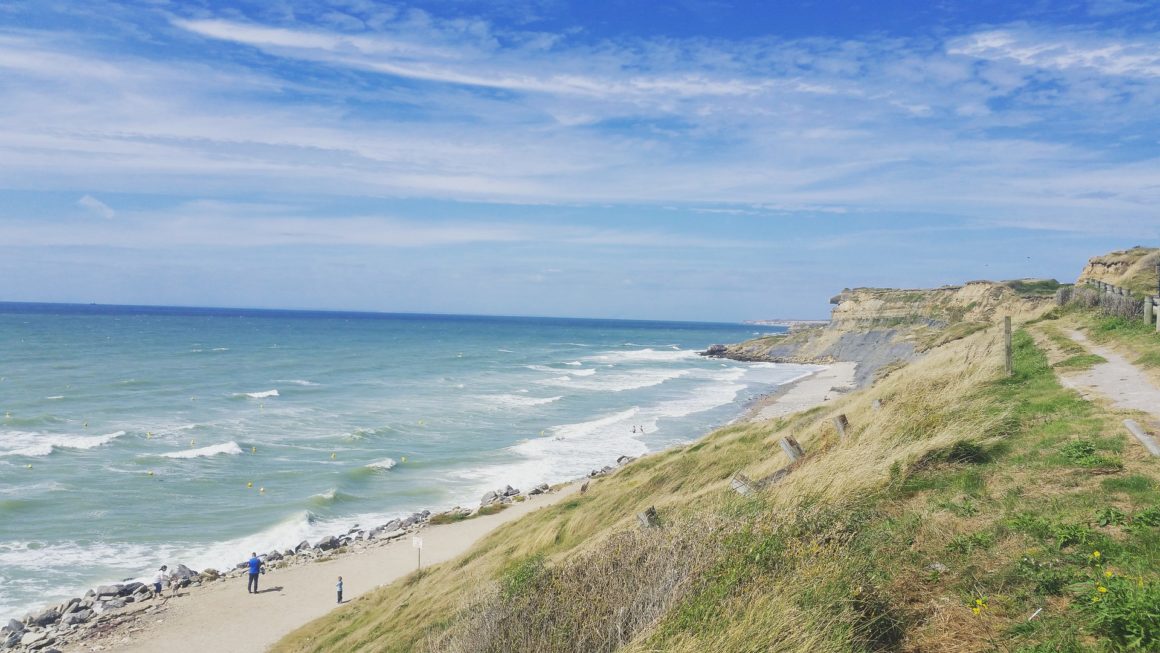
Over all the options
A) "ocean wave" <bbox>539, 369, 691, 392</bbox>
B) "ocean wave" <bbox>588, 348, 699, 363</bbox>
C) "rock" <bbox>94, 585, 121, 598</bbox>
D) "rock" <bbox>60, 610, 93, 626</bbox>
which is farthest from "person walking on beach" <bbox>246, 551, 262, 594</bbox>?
"ocean wave" <bbox>588, 348, 699, 363</bbox>

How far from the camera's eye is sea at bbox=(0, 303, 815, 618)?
26.2 m

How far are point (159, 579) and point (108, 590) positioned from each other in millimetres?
1407

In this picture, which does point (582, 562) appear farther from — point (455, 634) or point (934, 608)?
point (934, 608)

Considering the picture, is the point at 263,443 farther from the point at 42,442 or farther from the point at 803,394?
the point at 803,394

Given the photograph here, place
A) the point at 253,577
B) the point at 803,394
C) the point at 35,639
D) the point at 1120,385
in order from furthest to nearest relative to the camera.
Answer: the point at 803,394 < the point at 253,577 < the point at 35,639 < the point at 1120,385

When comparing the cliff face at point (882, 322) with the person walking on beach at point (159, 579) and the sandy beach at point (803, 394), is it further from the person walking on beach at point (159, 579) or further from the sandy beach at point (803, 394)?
the person walking on beach at point (159, 579)

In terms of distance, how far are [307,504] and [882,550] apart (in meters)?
28.4

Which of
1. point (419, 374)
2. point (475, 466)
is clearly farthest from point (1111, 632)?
point (419, 374)

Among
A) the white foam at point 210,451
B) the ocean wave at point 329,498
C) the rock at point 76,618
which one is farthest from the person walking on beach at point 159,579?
the white foam at point 210,451

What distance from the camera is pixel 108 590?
70.4 ft

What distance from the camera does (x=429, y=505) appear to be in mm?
31141

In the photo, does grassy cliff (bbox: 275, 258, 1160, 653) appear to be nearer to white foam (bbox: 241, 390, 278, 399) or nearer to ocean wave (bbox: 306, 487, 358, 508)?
ocean wave (bbox: 306, 487, 358, 508)

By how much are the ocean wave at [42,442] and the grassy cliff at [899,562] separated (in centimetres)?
3529

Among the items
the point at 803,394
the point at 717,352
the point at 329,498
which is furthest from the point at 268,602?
the point at 717,352
